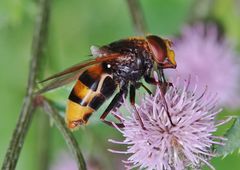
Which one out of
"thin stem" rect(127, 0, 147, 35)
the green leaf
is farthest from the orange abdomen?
"thin stem" rect(127, 0, 147, 35)

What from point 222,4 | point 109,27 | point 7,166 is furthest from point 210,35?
point 7,166

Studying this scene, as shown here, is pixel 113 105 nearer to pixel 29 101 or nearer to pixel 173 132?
pixel 173 132

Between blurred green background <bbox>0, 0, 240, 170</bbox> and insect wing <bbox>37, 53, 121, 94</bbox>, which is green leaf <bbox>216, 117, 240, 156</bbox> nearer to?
insect wing <bbox>37, 53, 121, 94</bbox>

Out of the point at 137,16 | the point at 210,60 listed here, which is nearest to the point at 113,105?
the point at 137,16

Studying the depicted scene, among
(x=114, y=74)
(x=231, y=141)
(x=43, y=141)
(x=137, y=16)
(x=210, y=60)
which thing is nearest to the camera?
(x=231, y=141)

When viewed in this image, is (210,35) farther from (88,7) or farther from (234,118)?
(234,118)

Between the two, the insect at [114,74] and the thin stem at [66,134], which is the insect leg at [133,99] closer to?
the insect at [114,74]
